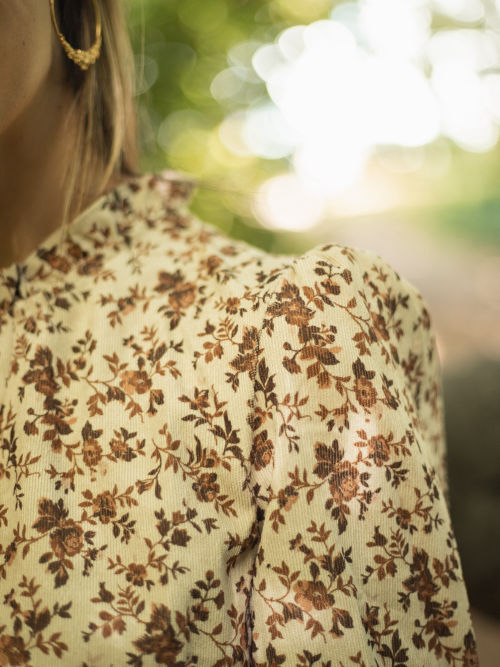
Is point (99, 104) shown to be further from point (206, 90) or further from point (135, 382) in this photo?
point (206, 90)

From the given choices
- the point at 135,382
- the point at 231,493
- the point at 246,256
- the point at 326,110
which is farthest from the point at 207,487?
the point at 326,110

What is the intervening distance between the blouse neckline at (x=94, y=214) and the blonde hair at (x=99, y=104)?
2cm

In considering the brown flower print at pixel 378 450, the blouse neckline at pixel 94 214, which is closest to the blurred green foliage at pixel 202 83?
the blouse neckline at pixel 94 214

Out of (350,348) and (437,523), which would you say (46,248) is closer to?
(350,348)

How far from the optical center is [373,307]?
0.61m

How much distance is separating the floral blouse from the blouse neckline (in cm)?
10

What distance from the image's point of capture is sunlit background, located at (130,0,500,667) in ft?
5.47

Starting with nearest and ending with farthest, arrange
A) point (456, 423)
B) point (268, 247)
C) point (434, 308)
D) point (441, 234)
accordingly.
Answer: point (456, 423)
point (268, 247)
point (441, 234)
point (434, 308)

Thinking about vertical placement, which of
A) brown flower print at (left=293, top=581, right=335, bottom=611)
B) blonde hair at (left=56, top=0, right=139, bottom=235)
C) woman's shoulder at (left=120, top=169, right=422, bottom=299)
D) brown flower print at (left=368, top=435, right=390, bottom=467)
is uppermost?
blonde hair at (left=56, top=0, right=139, bottom=235)

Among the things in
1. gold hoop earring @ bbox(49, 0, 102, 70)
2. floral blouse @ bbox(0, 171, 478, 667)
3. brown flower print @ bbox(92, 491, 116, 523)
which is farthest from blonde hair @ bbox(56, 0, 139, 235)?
brown flower print @ bbox(92, 491, 116, 523)

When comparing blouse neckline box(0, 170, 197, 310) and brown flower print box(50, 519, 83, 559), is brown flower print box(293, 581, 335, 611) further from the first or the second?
blouse neckline box(0, 170, 197, 310)

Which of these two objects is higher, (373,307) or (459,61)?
(459,61)

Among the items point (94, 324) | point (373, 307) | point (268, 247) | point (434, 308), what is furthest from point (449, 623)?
point (434, 308)

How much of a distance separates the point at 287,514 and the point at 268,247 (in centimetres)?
139
